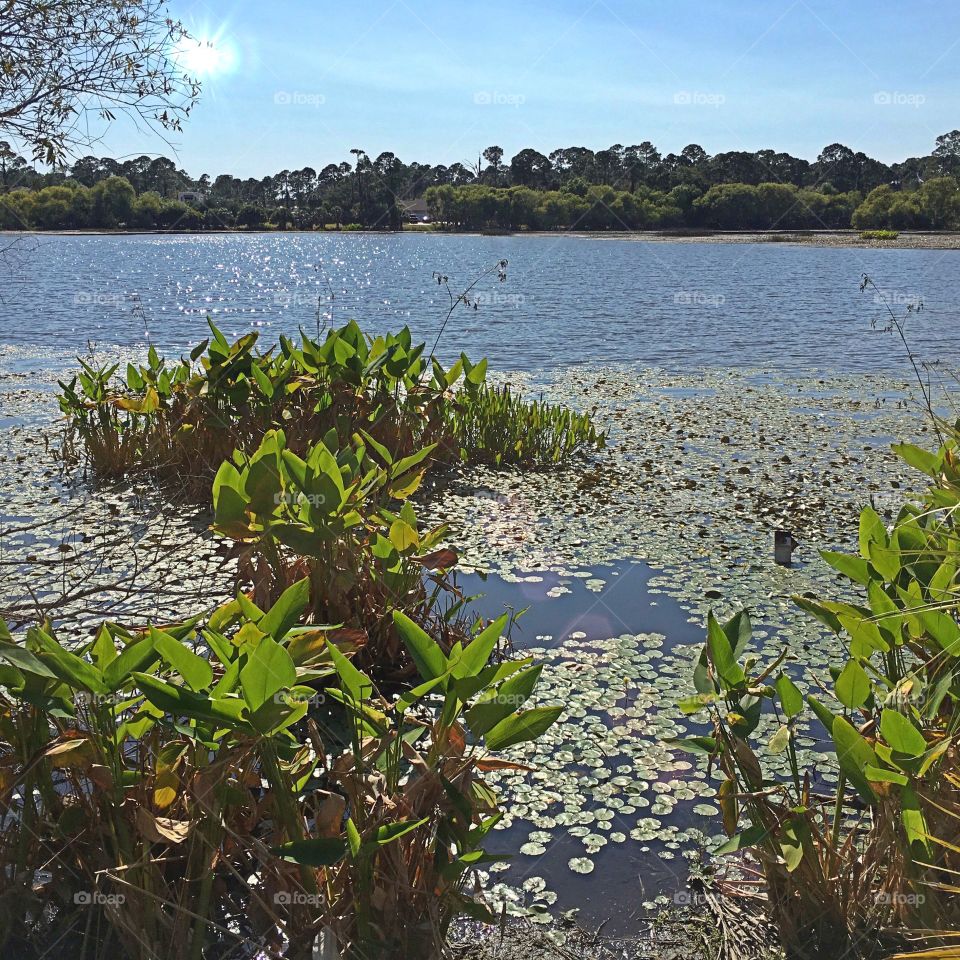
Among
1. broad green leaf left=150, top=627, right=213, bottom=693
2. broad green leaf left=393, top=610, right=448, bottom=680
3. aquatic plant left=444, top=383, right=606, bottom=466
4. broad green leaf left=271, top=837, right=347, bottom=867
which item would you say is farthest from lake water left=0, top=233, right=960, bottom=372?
broad green leaf left=271, top=837, right=347, bottom=867

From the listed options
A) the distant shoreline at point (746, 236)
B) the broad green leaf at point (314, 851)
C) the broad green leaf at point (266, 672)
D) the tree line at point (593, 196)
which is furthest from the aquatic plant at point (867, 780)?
the tree line at point (593, 196)

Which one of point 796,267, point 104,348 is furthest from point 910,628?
point 796,267

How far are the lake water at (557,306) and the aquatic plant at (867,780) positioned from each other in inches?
123

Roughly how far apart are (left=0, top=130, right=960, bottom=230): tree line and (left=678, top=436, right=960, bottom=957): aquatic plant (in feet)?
231

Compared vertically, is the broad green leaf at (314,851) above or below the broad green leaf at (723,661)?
below

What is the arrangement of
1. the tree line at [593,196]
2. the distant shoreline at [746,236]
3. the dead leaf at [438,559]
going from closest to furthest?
the dead leaf at [438,559]
the distant shoreline at [746,236]
the tree line at [593,196]

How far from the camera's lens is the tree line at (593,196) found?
73.9 metres

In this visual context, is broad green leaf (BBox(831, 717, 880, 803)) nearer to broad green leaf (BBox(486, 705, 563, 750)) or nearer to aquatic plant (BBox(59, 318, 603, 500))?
broad green leaf (BBox(486, 705, 563, 750))

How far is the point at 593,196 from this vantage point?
8019 centimetres

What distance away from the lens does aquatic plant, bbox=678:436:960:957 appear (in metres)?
2.06

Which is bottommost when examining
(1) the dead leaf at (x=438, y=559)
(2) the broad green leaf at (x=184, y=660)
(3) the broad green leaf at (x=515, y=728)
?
(1) the dead leaf at (x=438, y=559)

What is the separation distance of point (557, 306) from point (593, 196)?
59678 millimetres

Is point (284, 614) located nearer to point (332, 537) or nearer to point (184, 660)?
point (184, 660)

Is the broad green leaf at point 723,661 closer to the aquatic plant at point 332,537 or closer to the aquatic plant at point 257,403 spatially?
the aquatic plant at point 332,537
